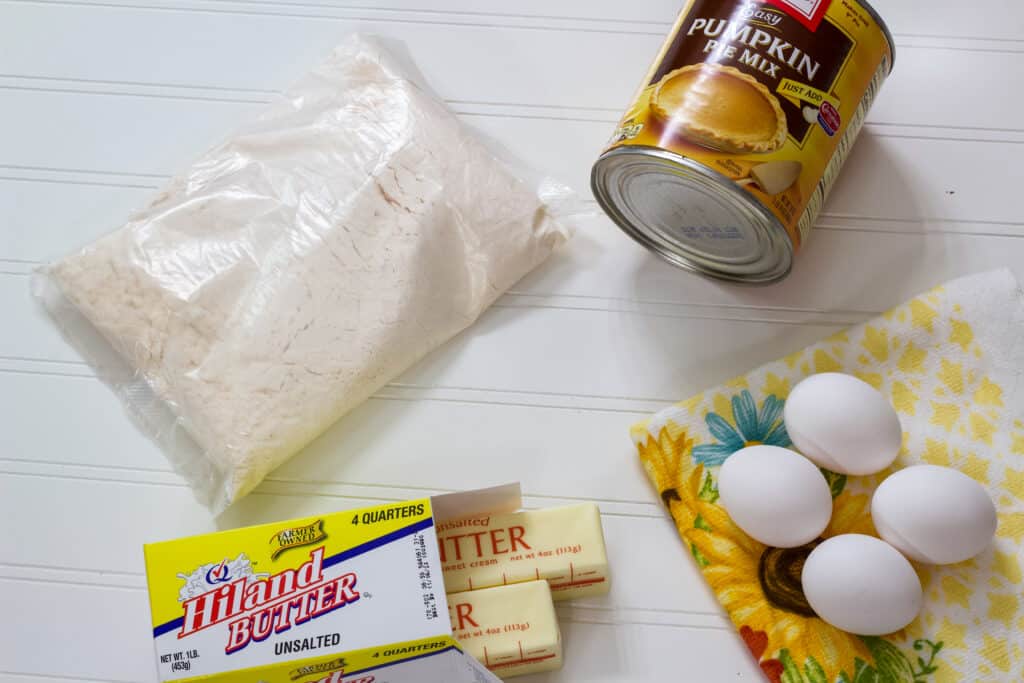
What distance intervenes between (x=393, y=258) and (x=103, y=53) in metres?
0.55

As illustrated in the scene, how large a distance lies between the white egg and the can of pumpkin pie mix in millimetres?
220

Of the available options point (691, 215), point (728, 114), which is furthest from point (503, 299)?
point (728, 114)

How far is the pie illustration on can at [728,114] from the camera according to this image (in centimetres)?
92

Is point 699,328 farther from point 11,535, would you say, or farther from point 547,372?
point 11,535

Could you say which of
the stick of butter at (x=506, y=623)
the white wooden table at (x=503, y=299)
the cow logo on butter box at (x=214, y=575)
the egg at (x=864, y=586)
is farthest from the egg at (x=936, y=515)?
the cow logo on butter box at (x=214, y=575)

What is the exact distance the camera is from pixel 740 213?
3.19 ft

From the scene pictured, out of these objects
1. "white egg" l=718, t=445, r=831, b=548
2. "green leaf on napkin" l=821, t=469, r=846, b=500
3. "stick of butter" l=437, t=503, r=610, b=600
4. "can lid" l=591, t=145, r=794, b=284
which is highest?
"can lid" l=591, t=145, r=794, b=284

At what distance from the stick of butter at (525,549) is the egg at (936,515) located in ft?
0.94

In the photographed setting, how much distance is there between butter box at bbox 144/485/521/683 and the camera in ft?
2.72

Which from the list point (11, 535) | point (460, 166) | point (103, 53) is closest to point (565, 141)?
point (460, 166)

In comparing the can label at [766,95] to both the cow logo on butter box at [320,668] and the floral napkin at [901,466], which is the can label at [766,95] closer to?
the floral napkin at [901,466]

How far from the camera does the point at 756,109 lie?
3.05 ft

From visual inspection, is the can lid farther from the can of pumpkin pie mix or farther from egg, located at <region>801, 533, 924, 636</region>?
egg, located at <region>801, 533, 924, 636</region>

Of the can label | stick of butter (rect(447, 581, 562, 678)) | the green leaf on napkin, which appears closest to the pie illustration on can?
the can label
